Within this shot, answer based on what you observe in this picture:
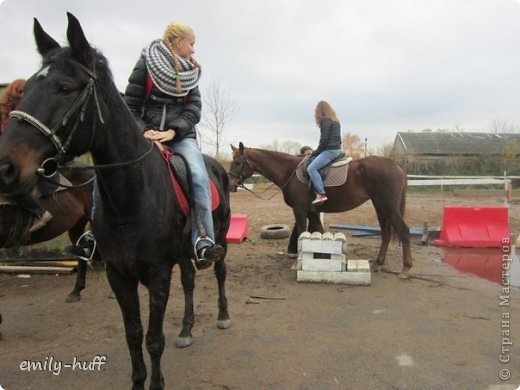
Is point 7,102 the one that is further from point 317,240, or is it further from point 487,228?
point 487,228

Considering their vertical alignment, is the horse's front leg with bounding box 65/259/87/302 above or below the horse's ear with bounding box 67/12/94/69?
below

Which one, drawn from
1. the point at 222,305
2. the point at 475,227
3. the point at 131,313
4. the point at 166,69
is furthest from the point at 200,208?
the point at 475,227

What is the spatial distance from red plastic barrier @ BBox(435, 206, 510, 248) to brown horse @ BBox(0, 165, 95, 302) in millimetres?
7278

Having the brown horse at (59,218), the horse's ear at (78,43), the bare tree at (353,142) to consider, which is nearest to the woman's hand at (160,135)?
the horse's ear at (78,43)

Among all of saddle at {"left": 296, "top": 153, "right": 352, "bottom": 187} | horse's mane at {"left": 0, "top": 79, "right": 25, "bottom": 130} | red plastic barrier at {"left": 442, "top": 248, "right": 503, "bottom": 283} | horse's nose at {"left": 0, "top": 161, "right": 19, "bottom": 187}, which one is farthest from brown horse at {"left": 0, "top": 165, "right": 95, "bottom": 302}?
red plastic barrier at {"left": 442, "top": 248, "right": 503, "bottom": 283}

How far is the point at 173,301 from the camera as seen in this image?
499 centimetres

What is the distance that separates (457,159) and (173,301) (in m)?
26.3

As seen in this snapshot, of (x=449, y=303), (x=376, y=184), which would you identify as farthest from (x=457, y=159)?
(x=449, y=303)

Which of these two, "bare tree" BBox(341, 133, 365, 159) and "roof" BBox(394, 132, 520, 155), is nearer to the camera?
"roof" BBox(394, 132, 520, 155)

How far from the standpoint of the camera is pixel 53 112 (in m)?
1.81

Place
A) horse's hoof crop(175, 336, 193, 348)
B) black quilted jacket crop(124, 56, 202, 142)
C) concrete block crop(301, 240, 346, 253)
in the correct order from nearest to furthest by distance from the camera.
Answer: black quilted jacket crop(124, 56, 202, 142)
horse's hoof crop(175, 336, 193, 348)
concrete block crop(301, 240, 346, 253)

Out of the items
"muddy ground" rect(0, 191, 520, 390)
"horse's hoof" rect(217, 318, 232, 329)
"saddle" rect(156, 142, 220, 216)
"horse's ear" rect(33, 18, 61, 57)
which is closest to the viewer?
"horse's ear" rect(33, 18, 61, 57)

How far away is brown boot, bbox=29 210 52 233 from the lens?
15.0 feet

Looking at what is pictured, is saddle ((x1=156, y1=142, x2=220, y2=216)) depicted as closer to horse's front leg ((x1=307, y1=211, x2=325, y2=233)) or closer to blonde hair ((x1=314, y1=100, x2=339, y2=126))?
blonde hair ((x1=314, y1=100, x2=339, y2=126))
